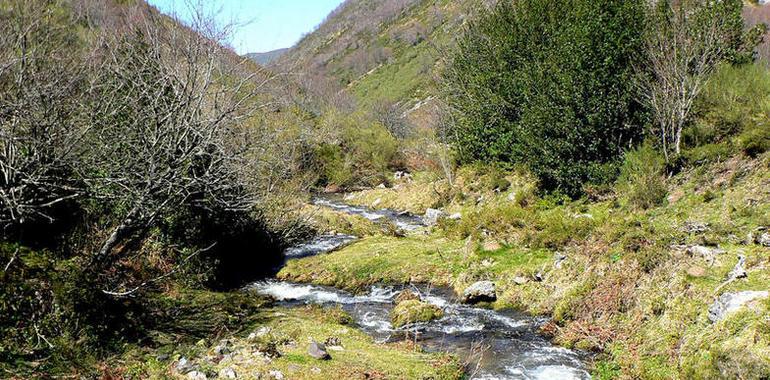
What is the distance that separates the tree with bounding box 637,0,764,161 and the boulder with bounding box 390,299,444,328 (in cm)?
1024

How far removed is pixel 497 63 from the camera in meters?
27.1

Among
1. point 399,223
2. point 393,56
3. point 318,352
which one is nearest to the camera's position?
point 318,352

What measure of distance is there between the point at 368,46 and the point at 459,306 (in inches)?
6959

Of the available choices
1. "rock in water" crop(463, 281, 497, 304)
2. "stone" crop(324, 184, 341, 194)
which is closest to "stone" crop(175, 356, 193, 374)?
"rock in water" crop(463, 281, 497, 304)

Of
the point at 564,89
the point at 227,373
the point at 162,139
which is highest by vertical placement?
the point at 162,139

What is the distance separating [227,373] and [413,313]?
5144 millimetres

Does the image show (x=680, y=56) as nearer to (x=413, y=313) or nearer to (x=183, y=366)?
(x=413, y=313)

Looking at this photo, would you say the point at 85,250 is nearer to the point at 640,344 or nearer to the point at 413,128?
the point at 640,344

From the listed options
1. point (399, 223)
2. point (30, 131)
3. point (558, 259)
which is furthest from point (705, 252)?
point (399, 223)

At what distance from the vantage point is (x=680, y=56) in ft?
54.9

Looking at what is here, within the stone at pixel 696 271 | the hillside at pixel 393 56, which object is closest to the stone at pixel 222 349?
the stone at pixel 696 271

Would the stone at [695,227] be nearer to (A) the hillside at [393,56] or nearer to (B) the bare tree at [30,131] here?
(B) the bare tree at [30,131]

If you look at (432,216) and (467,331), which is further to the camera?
(432,216)

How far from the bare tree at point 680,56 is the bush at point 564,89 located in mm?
929
